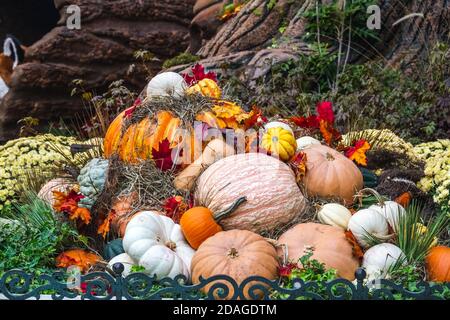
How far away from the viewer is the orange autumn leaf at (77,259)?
183 inches

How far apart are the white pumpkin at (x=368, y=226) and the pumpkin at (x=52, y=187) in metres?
2.11

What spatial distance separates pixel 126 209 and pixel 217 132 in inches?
33.5

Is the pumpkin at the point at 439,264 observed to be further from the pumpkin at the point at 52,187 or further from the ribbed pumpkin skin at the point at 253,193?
the pumpkin at the point at 52,187

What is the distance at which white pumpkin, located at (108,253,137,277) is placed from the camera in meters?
4.47

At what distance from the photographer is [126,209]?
16.6 feet

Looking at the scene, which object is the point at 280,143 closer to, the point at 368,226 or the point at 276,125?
the point at 276,125

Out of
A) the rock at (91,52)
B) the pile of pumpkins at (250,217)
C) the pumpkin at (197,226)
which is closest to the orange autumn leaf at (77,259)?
the pile of pumpkins at (250,217)

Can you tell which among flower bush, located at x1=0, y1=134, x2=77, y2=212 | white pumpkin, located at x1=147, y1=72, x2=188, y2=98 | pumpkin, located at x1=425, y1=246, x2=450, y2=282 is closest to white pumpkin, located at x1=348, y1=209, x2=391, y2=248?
pumpkin, located at x1=425, y1=246, x2=450, y2=282

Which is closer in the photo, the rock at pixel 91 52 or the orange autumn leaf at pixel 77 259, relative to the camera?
the orange autumn leaf at pixel 77 259

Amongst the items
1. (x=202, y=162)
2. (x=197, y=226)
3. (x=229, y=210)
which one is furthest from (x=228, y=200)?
(x=202, y=162)

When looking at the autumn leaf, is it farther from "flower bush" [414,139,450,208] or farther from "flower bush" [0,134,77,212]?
"flower bush" [0,134,77,212]

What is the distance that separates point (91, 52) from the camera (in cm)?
1117
